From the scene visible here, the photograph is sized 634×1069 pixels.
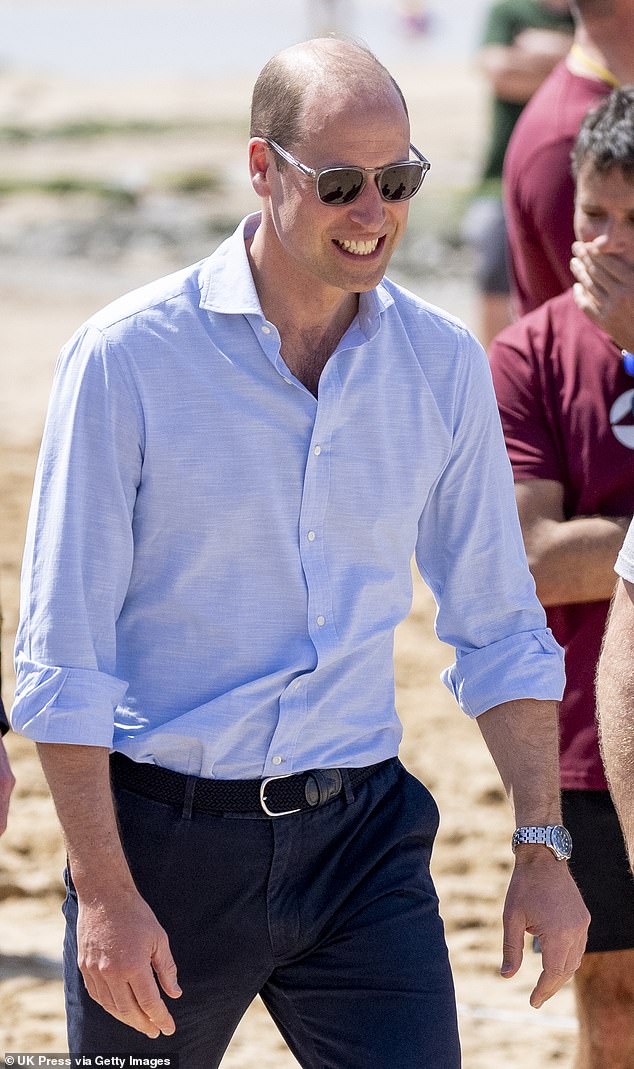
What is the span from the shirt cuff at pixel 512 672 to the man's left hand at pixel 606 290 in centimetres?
71

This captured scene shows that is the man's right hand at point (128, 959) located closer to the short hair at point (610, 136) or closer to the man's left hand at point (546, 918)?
the man's left hand at point (546, 918)

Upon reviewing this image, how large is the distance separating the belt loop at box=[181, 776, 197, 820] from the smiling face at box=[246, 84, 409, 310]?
2.68 feet

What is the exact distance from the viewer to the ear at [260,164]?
2.44m

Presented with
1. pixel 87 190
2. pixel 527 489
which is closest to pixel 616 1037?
pixel 527 489

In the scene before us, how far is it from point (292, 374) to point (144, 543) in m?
0.37

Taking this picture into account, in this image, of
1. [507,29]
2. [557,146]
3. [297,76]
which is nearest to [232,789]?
[297,76]

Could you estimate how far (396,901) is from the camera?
2.45 meters

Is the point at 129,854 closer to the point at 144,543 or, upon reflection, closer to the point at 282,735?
the point at 282,735

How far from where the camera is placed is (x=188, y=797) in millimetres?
2348

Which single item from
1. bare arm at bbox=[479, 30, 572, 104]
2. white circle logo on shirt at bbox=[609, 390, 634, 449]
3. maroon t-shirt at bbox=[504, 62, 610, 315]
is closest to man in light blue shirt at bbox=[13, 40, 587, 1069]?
white circle logo on shirt at bbox=[609, 390, 634, 449]

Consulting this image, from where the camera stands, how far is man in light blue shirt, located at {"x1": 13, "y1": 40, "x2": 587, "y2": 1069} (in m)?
2.24

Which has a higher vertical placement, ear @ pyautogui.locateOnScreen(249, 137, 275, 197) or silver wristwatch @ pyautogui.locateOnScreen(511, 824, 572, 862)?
ear @ pyautogui.locateOnScreen(249, 137, 275, 197)

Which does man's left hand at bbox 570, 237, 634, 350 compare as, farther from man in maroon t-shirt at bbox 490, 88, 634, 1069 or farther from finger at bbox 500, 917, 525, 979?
finger at bbox 500, 917, 525, 979

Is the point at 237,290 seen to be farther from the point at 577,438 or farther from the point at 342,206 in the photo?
the point at 577,438
